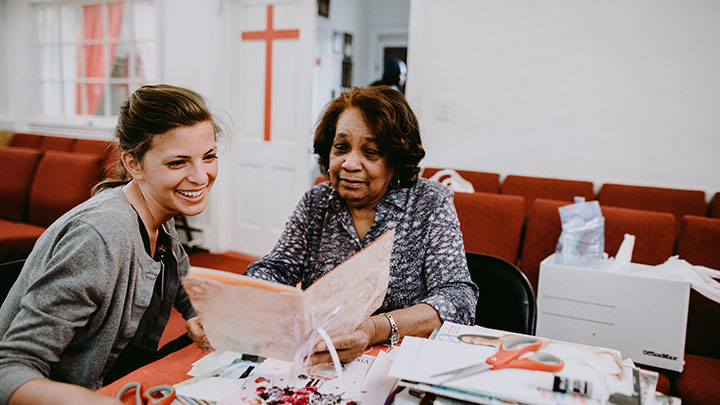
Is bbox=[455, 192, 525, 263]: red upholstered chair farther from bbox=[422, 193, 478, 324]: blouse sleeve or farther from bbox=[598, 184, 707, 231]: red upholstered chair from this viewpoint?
bbox=[598, 184, 707, 231]: red upholstered chair

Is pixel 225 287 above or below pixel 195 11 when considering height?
below

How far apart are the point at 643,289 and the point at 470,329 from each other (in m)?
1.01

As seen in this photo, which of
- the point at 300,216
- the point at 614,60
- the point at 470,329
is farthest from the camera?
the point at 614,60

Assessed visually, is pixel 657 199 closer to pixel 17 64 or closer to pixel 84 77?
pixel 84 77

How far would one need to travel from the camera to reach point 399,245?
129 centimetres

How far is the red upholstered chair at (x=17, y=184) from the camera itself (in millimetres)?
3695

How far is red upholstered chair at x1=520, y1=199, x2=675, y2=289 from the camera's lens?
1.96 metres

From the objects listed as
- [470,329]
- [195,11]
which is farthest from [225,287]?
[195,11]

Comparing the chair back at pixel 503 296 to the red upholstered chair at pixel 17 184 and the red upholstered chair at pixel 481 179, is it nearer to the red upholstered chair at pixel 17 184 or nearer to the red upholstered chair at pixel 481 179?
the red upholstered chair at pixel 481 179

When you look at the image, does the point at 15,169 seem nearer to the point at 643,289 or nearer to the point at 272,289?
the point at 272,289

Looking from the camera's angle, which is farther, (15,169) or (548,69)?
(15,169)

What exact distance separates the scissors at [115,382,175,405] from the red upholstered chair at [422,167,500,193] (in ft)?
9.14

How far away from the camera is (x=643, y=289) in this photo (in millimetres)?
1582

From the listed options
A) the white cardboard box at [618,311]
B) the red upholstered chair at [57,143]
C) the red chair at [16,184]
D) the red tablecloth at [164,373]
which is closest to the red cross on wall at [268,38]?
the red chair at [16,184]
